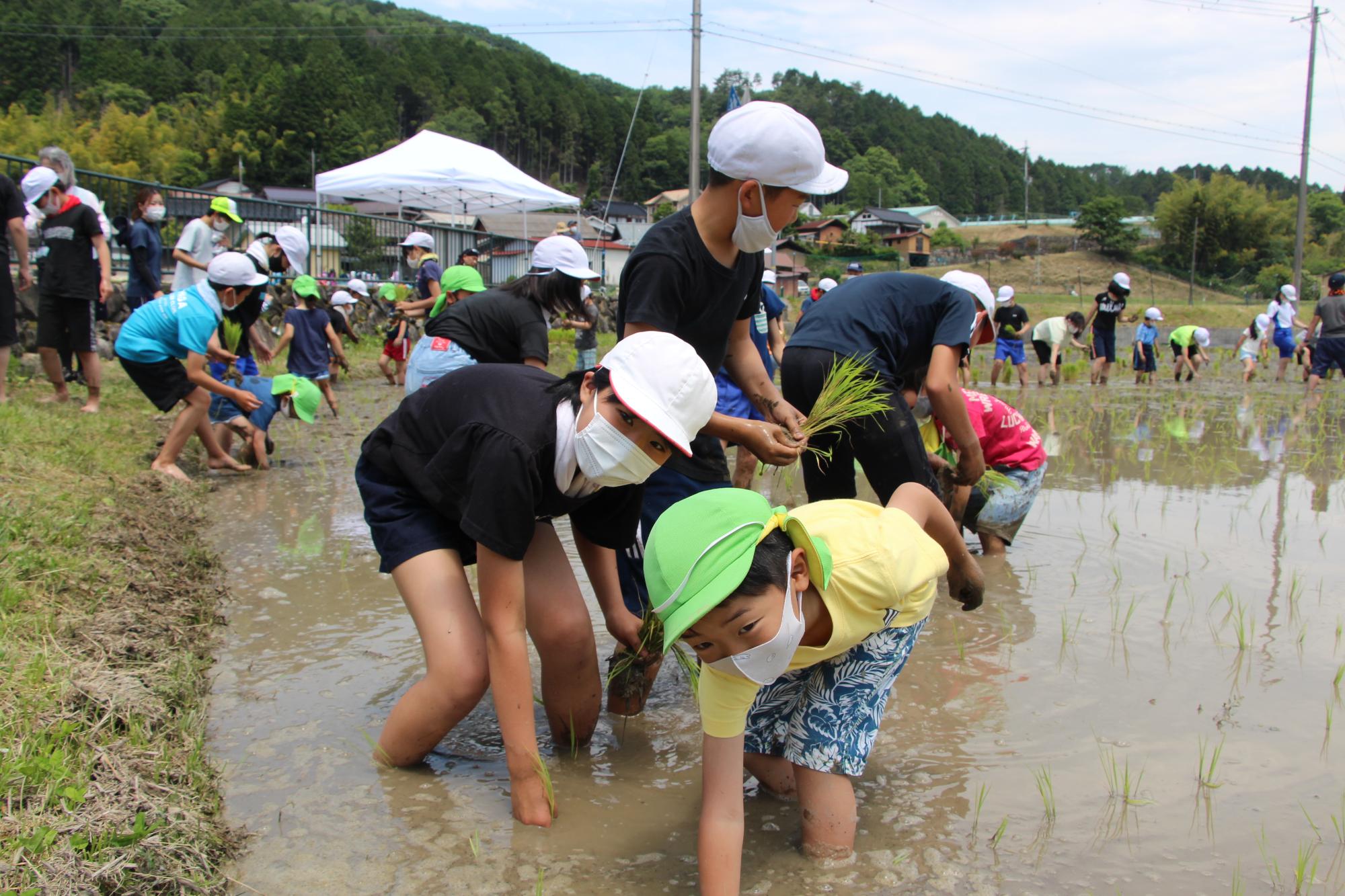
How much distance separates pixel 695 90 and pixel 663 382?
17.2m

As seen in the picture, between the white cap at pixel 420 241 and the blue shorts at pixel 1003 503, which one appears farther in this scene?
the white cap at pixel 420 241

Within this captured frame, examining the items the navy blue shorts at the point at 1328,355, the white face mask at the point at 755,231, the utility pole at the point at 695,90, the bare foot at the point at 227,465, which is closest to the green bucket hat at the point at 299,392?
the bare foot at the point at 227,465

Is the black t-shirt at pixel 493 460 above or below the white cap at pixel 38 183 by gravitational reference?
below

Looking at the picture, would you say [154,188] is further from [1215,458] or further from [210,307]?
[1215,458]

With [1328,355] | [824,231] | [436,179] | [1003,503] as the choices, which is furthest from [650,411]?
[824,231]

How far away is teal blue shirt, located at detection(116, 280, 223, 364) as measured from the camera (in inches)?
A: 232

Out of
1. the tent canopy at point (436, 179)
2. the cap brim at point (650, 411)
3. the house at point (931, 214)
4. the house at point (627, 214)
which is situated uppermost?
the house at point (931, 214)

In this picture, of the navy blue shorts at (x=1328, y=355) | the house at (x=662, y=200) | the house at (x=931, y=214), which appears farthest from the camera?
the house at (x=931, y=214)

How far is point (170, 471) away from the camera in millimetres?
5906

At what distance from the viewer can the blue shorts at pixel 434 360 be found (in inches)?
179

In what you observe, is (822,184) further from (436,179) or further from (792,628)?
(436,179)

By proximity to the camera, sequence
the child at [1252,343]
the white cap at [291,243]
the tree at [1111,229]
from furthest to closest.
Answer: the tree at [1111,229]
the child at [1252,343]
the white cap at [291,243]

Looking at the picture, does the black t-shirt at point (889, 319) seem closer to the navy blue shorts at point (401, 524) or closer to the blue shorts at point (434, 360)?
the navy blue shorts at point (401, 524)

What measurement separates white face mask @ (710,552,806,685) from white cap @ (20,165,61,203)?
21.6ft
